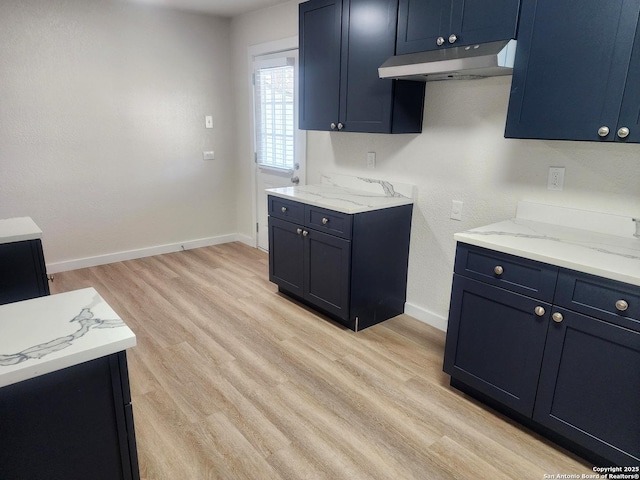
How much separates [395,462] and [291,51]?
3.48 metres

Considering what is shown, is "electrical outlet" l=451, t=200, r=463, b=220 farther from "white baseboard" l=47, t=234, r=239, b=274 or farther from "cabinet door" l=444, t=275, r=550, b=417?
"white baseboard" l=47, t=234, r=239, b=274

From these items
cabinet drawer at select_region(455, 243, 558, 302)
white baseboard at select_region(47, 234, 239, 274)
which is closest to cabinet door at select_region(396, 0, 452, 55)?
cabinet drawer at select_region(455, 243, 558, 302)

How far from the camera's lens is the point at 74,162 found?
3.96 m

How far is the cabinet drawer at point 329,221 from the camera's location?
9.20 ft

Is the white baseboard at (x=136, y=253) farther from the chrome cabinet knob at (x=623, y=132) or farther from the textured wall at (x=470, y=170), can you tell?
the chrome cabinet knob at (x=623, y=132)

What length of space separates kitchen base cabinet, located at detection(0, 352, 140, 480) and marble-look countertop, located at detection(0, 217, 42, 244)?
111 cm

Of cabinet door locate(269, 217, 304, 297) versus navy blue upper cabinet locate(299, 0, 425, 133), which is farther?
cabinet door locate(269, 217, 304, 297)

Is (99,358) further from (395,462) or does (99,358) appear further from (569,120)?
(569,120)

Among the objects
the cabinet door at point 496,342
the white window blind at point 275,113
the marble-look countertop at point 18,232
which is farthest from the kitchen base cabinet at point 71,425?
the white window blind at point 275,113

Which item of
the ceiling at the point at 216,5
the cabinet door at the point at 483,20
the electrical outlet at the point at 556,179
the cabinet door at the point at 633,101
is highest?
the ceiling at the point at 216,5

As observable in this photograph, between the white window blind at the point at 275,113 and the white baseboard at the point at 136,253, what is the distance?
1.13 m

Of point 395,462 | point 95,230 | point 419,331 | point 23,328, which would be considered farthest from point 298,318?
point 95,230

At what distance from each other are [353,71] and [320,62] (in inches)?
15.1

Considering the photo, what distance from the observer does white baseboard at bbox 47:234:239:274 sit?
162 inches
